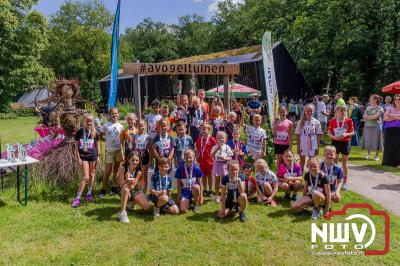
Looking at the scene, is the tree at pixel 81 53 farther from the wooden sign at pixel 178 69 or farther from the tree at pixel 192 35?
the wooden sign at pixel 178 69

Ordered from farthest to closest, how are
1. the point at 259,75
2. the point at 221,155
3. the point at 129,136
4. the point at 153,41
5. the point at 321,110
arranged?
the point at 153,41 → the point at 259,75 → the point at 321,110 → the point at 129,136 → the point at 221,155

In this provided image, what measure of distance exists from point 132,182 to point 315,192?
2746mm

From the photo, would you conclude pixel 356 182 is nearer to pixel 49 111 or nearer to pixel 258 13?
pixel 49 111

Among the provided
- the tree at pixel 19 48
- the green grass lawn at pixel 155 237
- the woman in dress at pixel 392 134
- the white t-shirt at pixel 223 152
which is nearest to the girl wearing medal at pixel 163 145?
the white t-shirt at pixel 223 152

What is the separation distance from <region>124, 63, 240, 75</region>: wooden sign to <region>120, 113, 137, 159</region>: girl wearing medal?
3.63 ft

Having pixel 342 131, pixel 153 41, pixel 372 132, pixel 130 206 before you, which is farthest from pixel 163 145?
pixel 153 41

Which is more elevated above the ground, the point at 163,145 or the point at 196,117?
the point at 196,117

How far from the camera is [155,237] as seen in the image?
4.79 m

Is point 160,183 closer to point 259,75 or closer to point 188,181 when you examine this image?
point 188,181

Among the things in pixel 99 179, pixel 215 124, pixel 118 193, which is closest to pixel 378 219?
pixel 215 124

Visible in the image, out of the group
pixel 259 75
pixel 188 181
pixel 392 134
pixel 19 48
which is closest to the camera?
pixel 188 181

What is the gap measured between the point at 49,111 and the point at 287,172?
4797 mm

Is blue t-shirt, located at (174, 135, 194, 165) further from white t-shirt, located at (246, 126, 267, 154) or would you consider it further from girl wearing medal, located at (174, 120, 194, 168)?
white t-shirt, located at (246, 126, 267, 154)

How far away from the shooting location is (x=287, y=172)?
6316mm
